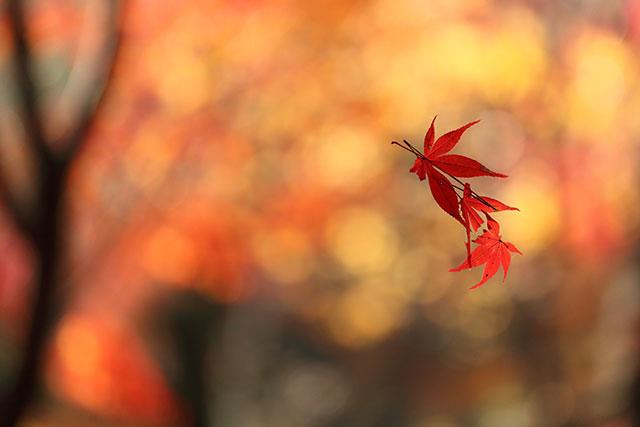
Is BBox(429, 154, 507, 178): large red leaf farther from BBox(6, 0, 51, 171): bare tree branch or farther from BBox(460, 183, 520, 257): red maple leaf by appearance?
BBox(6, 0, 51, 171): bare tree branch

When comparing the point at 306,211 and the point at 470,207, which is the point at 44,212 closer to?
the point at 306,211

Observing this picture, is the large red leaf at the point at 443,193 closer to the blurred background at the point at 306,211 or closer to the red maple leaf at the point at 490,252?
the red maple leaf at the point at 490,252

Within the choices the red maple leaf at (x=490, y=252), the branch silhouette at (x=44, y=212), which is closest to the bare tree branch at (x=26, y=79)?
the branch silhouette at (x=44, y=212)

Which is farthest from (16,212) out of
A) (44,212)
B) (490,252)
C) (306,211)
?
(490,252)

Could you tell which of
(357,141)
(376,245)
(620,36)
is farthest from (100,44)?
(620,36)

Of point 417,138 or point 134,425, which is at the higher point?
point 417,138

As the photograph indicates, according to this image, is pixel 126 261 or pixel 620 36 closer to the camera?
pixel 126 261

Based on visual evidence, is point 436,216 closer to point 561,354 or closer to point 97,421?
point 561,354

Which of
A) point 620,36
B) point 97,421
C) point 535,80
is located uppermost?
point 620,36
